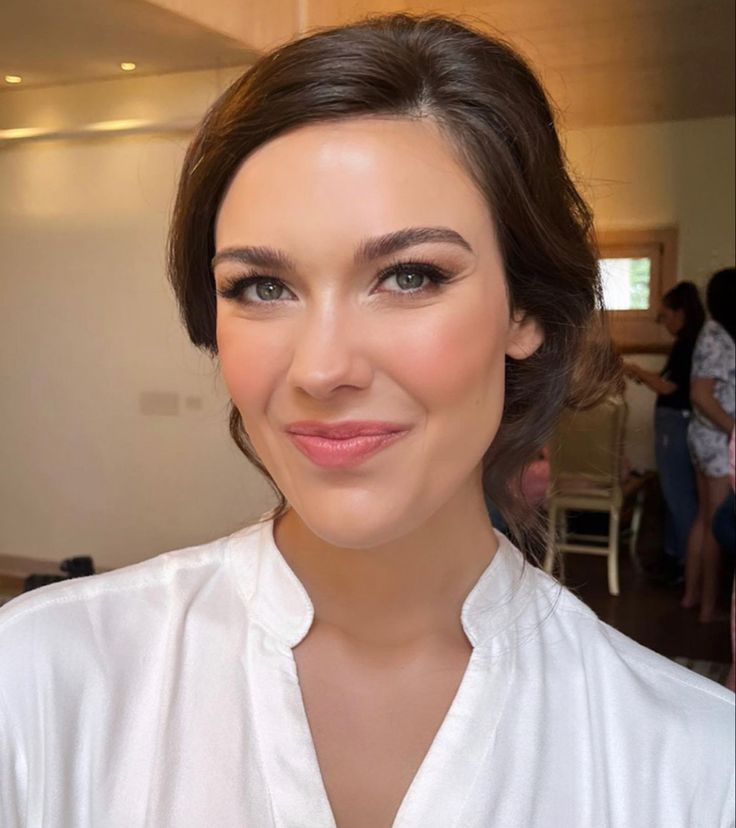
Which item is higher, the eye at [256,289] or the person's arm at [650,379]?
the eye at [256,289]

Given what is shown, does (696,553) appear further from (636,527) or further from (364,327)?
(364,327)

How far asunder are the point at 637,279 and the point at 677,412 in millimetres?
239

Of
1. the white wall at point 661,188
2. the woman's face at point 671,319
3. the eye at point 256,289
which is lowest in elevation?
the woman's face at point 671,319

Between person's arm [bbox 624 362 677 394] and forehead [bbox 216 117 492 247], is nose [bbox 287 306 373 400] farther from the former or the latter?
person's arm [bbox 624 362 677 394]

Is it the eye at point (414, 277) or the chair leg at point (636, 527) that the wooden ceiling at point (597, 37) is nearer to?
the eye at point (414, 277)

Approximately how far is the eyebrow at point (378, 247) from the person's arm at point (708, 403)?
71 cm

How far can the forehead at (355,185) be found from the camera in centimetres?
48

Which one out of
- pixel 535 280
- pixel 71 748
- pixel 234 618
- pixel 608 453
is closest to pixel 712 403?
pixel 608 453

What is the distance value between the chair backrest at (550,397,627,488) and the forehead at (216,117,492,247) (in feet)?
1.47

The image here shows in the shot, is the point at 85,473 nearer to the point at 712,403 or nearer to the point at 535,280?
the point at 535,280

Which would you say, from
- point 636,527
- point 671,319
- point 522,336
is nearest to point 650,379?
point 671,319

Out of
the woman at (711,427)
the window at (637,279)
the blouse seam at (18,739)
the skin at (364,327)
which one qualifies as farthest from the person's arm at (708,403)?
the blouse seam at (18,739)

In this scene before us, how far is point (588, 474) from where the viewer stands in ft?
3.14

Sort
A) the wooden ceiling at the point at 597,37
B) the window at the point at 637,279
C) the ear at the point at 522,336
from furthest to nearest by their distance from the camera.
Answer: the window at the point at 637,279 < the wooden ceiling at the point at 597,37 < the ear at the point at 522,336
